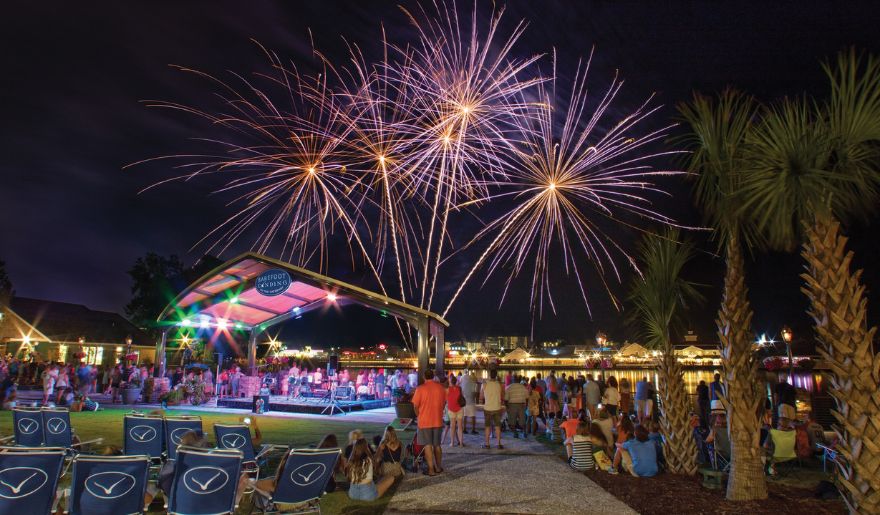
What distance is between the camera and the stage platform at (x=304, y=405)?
794 inches

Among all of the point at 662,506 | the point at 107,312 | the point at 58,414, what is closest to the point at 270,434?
the point at 58,414

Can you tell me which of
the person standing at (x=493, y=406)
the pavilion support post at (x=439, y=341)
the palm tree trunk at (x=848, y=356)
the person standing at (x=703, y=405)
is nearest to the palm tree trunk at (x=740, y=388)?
the palm tree trunk at (x=848, y=356)

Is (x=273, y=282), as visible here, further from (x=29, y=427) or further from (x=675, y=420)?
(x=675, y=420)

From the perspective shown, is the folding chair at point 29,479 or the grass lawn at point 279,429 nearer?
the folding chair at point 29,479

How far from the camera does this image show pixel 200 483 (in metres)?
5.38

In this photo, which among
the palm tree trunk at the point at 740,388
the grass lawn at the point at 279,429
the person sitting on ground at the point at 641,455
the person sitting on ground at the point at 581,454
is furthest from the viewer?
the person sitting on ground at the point at 581,454

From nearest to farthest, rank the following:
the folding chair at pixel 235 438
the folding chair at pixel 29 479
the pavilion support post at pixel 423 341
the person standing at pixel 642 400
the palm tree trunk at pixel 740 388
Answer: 1. the folding chair at pixel 29 479
2. the palm tree trunk at pixel 740 388
3. the folding chair at pixel 235 438
4. the person standing at pixel 642 400
5. the pavilion support post at pixel 423 341

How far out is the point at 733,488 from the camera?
7.66m

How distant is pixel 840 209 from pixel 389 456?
7.49 metres

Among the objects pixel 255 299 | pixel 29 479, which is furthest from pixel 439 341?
pixel 29 479

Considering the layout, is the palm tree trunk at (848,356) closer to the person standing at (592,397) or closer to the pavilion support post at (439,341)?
the person standing at (592,397)

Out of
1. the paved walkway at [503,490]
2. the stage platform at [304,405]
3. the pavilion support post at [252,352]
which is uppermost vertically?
the pavilion support post at [252,352]

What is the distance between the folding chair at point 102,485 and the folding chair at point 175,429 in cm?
309

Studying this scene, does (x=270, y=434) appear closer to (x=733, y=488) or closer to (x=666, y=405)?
(x=666, y=405)
